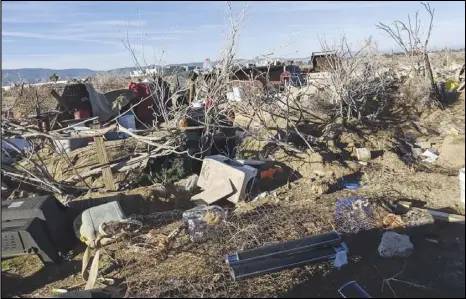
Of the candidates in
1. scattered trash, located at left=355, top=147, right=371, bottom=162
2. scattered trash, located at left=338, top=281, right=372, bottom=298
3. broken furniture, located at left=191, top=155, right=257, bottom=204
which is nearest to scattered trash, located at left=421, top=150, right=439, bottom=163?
scattered trash, located at left=355, top=147, right=371, bottom=162

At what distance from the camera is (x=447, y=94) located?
9.48 meters

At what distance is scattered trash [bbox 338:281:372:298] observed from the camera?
132 inches

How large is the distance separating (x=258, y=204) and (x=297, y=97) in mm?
4340

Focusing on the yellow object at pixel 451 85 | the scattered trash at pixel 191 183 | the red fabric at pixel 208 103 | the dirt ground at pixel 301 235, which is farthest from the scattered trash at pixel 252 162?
the yellow object at pixel 451 85

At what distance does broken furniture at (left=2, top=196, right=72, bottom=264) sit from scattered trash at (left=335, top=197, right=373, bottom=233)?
337 centimetres

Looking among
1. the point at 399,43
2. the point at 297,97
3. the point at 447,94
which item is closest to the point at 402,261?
the point at 297,97

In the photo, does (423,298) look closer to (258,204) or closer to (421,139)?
(258,204)

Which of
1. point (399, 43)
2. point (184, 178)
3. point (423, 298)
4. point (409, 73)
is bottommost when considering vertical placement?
point (423, 298)

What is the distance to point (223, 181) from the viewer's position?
6.11 meters

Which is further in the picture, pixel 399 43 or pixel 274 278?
pixel 399 43

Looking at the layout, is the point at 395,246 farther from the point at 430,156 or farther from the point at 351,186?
the point at 430,156

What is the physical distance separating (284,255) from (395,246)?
1259 millimetres

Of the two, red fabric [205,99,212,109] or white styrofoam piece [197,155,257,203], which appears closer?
white styrofoam piece [197,155,257,203]

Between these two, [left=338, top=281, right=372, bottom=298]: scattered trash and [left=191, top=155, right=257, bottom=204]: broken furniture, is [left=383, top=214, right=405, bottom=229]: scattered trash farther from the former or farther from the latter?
[left=191, top=155, right=257, bottom=204]: broken furniture
